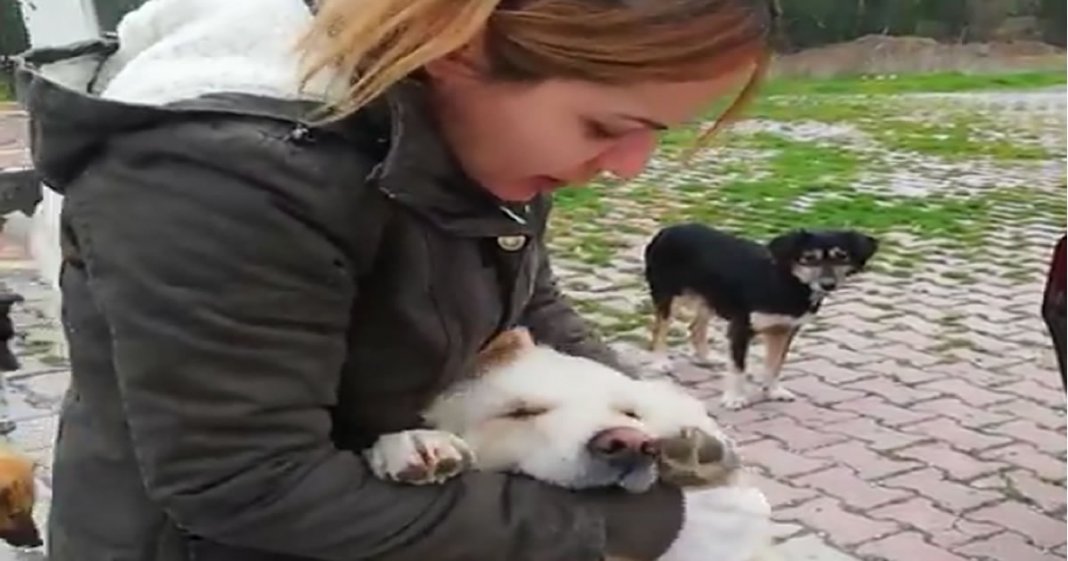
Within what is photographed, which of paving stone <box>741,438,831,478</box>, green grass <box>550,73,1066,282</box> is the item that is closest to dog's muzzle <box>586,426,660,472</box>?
paving stone <box>741,438,831,478</box>

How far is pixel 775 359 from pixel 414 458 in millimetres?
3323

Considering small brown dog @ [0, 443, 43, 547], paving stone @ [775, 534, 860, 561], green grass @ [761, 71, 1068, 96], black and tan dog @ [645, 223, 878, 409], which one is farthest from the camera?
green grass @ [761, 71, 1068, 96]

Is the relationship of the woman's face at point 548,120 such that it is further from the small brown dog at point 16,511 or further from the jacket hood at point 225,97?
the small brown dog at point 16,511

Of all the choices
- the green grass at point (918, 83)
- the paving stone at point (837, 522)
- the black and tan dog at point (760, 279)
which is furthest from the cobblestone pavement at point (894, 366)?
the green grass at point (918, 83)

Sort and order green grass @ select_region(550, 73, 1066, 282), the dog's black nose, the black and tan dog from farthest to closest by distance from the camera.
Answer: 1. green grass @ select_region(550, 73, 1066, 282)
2. the black and tan dog
3. the dog's black nose

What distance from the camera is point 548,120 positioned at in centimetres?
100

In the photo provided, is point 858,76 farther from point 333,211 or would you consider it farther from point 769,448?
point 333,211

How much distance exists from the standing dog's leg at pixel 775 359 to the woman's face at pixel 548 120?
3311mm

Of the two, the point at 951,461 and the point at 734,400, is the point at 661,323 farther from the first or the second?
the point at 951,461

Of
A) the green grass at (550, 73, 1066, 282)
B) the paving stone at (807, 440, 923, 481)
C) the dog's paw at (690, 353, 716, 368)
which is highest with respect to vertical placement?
the paving stone at (807, 440, 923, 481)

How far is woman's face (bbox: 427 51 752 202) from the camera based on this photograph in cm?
99

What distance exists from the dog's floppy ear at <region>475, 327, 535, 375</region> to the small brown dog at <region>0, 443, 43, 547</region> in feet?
5.08

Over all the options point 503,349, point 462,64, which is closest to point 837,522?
point 503,349

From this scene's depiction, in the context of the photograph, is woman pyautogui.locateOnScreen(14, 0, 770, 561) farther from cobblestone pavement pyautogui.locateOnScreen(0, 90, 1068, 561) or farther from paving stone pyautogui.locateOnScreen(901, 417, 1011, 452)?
paving stone pyautogui.locateOnScreen(901, 417, 1011, 452)
